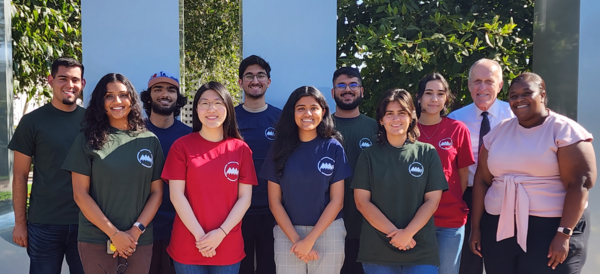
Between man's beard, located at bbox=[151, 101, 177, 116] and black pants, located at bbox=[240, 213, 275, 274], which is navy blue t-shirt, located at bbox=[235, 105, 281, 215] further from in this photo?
man's beard, located at bbox=[151, 101, 177, 116]

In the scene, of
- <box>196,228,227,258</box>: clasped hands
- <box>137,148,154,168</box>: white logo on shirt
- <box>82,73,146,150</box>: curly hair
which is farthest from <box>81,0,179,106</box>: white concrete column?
<box>196,228,227,258</box>: clasped hands

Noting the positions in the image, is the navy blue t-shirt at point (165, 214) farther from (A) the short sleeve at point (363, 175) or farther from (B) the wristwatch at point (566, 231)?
(B) the wristwatch at point (566, 231)

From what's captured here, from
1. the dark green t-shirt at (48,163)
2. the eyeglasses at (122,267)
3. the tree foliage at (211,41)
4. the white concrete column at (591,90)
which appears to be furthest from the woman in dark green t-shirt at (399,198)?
the tree foliage at (211,41)

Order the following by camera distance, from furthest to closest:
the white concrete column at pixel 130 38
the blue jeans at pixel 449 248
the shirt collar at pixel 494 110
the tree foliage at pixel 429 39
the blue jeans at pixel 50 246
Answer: the tree foliage at pixel 429 39
the white concrete column at pixel 130 38
the shirt collar at pixel 494 110
the blue jeans at pixel 50 246
the blue jeans at pixel 449 248

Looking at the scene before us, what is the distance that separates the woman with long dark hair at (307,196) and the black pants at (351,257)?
1.82ft

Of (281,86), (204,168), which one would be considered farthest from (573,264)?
(281,86)

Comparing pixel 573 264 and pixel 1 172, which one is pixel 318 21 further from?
pixel 1 172

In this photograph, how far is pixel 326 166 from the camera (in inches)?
117

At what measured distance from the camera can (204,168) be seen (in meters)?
2.85

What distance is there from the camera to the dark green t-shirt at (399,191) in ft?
9.30

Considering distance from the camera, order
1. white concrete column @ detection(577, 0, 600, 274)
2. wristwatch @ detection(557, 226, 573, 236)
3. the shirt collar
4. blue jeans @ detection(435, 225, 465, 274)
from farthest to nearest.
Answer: white concrete column @ detection(577, 0, 600, 274) < the shirt collar < blue jeans @ detection(435, 225, 465, 274) < wristwatch @ detection(557, 226, 573, 236)

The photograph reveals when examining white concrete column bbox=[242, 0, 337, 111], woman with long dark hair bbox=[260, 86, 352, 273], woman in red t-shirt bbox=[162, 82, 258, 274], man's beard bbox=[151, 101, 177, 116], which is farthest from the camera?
white concrete column bbox=[242, 0, 337, 111]

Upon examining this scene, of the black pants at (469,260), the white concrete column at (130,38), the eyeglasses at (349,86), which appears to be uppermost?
the white concrete column at (130,38)

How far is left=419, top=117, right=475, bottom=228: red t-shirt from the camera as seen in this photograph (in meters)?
3.21
